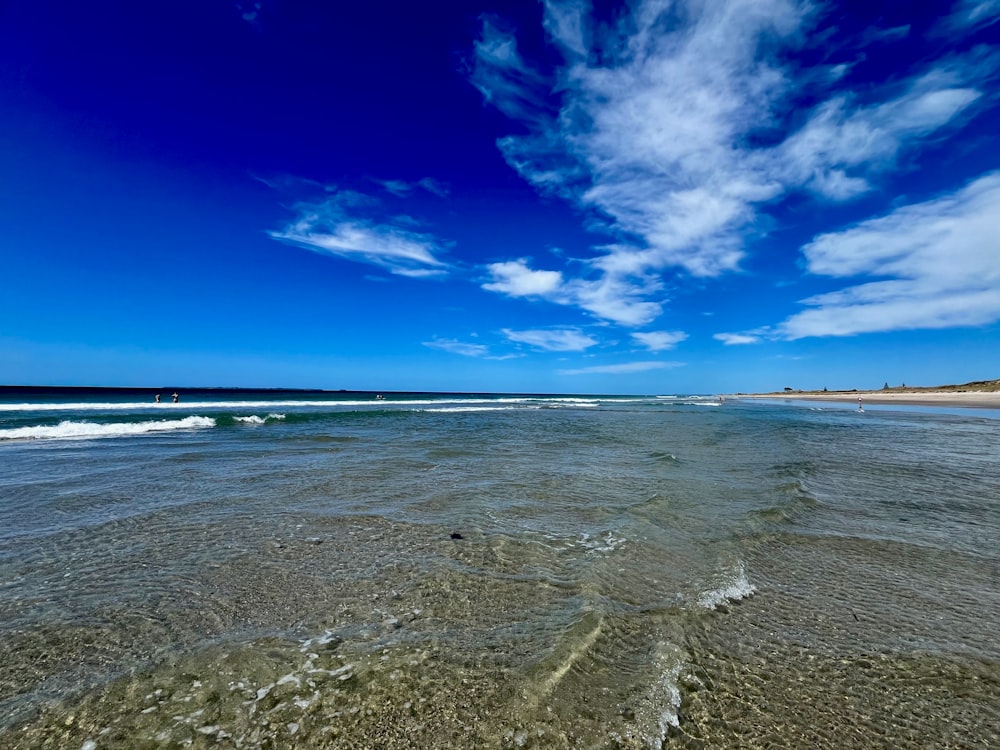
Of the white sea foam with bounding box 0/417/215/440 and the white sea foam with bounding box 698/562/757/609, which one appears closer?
the white sea foam with bounding box 698/562/757/609

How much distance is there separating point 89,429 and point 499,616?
86.1ft

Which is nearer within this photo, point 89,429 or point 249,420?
point 89,429

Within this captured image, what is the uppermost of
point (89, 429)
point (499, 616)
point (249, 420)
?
point (249, 420)

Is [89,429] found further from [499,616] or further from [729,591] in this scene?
[729,591]

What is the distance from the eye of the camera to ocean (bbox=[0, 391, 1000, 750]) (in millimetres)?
2654

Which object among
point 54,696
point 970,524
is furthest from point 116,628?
point 970,524

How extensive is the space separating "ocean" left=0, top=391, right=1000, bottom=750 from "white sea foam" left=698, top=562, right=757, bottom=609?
32mm

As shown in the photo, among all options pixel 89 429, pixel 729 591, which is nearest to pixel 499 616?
pixel 729 591

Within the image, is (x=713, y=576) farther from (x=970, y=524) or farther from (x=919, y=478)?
(x=919, y=478)

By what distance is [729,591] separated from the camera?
4387 mm

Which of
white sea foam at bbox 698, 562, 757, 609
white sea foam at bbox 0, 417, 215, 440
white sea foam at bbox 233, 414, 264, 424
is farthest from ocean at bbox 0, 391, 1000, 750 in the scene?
white sea foam at bbox 233, 414, 264, 424

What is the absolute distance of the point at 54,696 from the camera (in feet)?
9.40

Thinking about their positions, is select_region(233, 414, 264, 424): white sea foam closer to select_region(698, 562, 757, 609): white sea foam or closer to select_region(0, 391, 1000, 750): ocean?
select_region(0, 391, 1000, 750): ocean

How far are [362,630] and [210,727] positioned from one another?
46.8 inches
